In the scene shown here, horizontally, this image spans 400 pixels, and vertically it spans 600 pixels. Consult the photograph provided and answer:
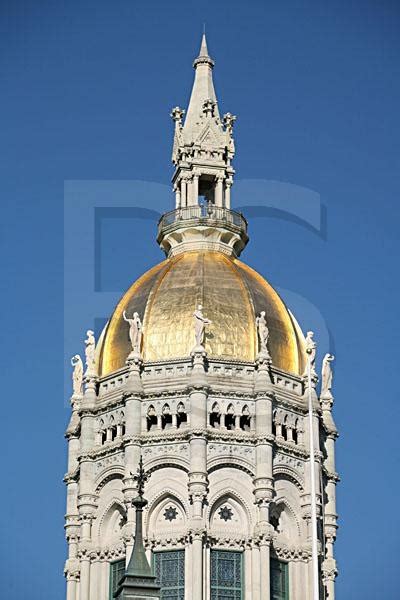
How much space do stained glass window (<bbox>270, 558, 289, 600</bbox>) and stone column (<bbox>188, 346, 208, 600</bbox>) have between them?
15.1 ft

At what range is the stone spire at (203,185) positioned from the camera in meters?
123

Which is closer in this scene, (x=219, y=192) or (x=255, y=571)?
(x=255, y=571)

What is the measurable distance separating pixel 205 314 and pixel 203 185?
14.6 meters

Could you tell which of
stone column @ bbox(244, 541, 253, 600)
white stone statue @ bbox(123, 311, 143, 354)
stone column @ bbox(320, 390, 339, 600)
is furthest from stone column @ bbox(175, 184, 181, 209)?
stone column @ bbox(244, 541, 253, 600)

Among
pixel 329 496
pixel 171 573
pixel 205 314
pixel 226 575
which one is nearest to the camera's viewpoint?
pixel 226 575

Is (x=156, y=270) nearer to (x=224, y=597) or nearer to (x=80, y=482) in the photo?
(x=80, y=482)

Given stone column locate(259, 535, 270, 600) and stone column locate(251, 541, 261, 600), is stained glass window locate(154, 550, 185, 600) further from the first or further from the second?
stone column locate(259, 535, 270, 600)

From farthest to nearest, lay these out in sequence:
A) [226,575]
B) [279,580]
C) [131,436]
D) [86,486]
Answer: [86,486] → [131,436] → [279,580] → [226,575]

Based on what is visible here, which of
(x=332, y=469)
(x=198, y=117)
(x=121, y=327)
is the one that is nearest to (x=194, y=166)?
(x=198, y=117)

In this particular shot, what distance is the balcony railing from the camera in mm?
122750

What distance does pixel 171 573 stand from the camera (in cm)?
10938

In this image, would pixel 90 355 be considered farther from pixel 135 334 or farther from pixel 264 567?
pixel 264 567

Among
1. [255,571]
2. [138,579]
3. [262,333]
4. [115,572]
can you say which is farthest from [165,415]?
[138,579]

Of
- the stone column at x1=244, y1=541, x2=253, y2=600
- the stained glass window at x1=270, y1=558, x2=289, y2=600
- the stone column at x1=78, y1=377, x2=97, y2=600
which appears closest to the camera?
the stone column at x1=244, y1=541, x2=253, y2=600
